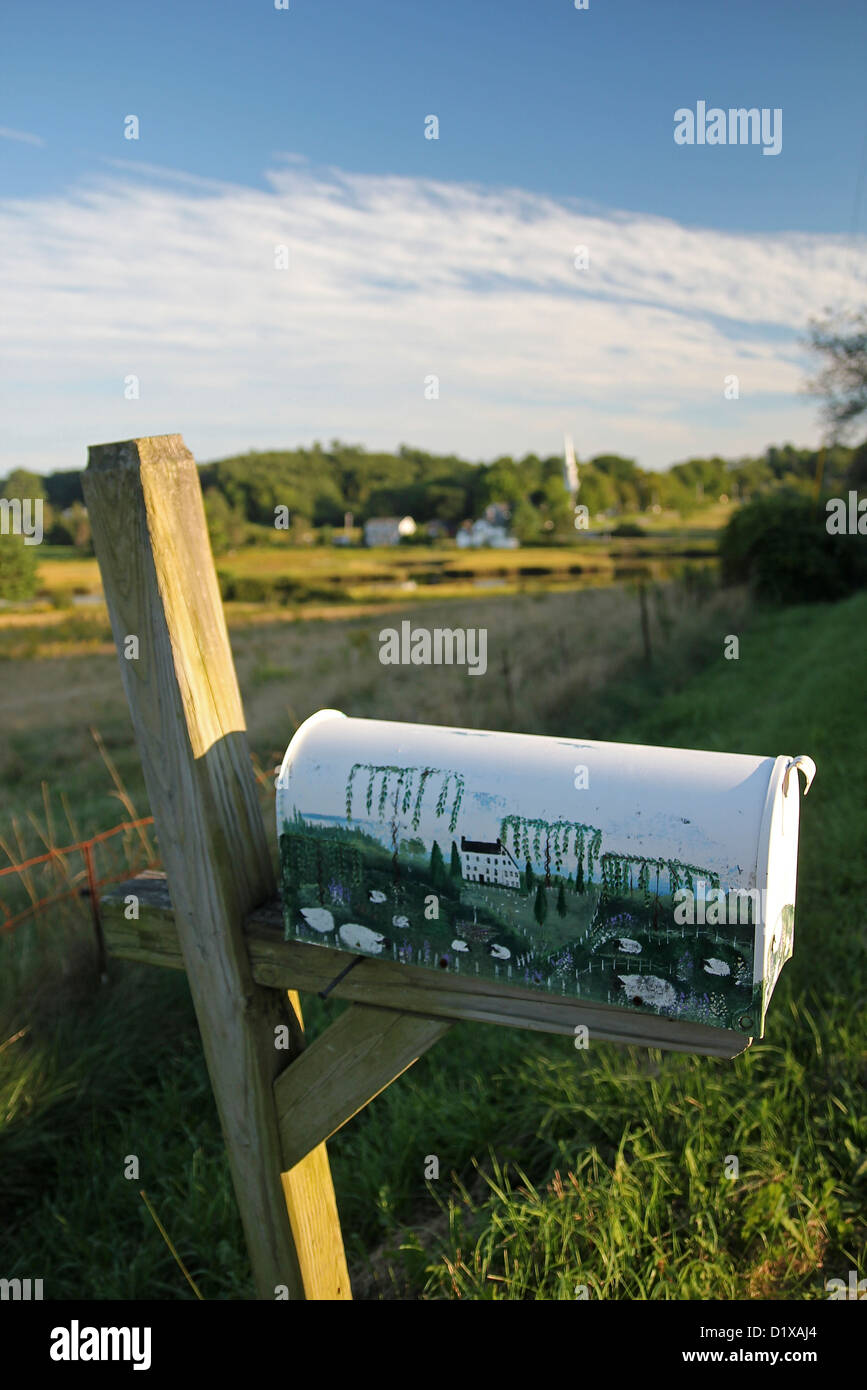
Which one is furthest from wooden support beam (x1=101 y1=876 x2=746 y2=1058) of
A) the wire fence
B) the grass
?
the wire fence

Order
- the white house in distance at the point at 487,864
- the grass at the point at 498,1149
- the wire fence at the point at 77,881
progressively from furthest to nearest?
the wire fence at the point at 77,881
the grass at the point at 498,1149
the white house in distance at the point at 487,864

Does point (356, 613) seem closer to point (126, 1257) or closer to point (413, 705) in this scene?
point (413, 705)

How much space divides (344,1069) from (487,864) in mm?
535

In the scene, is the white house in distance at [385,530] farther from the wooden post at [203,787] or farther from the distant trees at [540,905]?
the distant trees at [540,905]

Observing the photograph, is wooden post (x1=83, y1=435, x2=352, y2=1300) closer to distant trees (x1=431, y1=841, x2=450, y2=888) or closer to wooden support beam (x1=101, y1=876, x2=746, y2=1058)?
wooden support beam (x1=101, y1=876, x2=746, y2=1058)

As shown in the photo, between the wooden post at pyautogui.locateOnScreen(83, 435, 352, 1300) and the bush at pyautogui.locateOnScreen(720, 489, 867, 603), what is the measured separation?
18.2 metres

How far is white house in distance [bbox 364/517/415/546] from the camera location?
83.5 feet

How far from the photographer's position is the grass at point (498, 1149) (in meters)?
2.24

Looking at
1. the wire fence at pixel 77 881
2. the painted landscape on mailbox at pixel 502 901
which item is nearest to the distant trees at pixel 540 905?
the painted landscape on mailbox at pixel 502 901

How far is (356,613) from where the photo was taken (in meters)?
21.2

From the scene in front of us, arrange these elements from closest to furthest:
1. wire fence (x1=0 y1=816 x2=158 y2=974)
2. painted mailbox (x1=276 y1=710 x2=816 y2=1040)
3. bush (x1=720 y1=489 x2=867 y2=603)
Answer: painted mailbox (x1=276 y1=710 x2=816 y2=1040) < wire fence (x1=0 y1=816 x2=158 y2=974) < bush (x1=720 y1=489 x2=867 y2=603)

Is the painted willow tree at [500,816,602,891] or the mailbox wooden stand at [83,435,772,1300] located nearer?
the painted willow tree at [500,816,602,891]

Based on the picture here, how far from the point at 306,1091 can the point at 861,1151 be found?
190 centimetres

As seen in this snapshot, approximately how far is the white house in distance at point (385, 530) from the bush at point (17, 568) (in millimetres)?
8993
